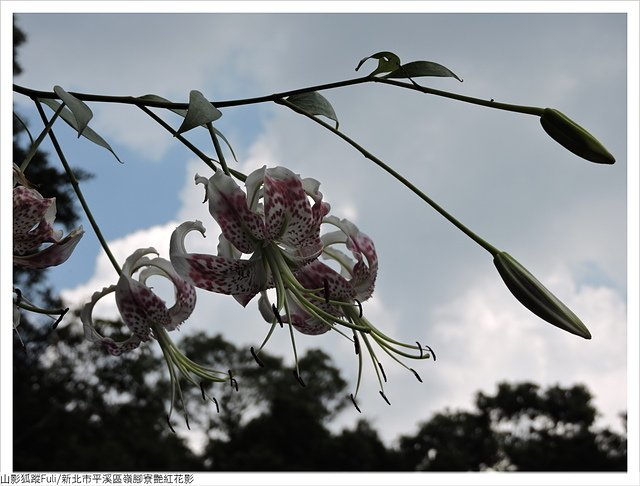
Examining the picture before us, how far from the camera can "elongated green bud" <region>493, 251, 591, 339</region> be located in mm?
526

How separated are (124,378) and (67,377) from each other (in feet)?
1.99

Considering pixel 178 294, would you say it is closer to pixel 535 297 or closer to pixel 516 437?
pixel 535 297

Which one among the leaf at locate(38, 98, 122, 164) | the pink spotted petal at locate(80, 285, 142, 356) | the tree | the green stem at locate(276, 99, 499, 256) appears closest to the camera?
the green stem at locate(276, 99, 499, 256)

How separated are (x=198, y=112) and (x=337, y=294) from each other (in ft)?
0.59

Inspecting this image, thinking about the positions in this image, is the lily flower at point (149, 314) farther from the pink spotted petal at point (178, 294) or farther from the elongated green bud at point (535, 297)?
the elongated green bud at point (535, 297)

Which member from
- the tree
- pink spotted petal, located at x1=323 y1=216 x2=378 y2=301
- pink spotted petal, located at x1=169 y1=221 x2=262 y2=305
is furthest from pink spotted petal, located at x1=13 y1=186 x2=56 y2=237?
the tree

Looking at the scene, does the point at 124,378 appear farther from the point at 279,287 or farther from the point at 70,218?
the point at 279,287

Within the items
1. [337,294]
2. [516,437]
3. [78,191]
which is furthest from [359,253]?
[516,437]

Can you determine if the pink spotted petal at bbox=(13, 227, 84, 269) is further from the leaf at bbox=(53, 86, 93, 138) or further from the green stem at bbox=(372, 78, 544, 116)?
the green stem at bbox=(372, 78, 544, 116)

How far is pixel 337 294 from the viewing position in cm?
62

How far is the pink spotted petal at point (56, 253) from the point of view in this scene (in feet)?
2.12

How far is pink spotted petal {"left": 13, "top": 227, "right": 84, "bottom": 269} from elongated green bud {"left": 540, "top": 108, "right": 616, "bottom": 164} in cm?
37

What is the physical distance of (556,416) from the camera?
40.1 feet

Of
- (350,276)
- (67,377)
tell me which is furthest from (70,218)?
(350,276)
